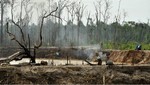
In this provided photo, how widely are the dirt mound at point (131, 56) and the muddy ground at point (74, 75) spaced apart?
6.88 m

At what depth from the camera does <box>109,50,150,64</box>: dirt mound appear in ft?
99.0

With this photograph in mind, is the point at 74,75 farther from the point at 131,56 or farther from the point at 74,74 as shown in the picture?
the point at 131,56

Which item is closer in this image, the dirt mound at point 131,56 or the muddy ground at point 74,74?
the muddy ground at point 74,74

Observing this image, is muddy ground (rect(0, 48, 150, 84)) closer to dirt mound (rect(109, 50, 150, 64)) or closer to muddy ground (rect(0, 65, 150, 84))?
muddy ground (rect(0, 65, 150, 84))

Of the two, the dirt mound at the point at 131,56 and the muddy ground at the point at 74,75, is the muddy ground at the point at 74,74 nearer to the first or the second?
the muddy ground at the point at 74,75

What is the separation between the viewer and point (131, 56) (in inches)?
1271

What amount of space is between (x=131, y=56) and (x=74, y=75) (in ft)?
42.0

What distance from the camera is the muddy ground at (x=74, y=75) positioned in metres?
20.1

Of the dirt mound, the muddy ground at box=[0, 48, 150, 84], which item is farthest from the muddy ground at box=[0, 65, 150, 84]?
the dirt mound

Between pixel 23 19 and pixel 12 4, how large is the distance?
4499 millimetres

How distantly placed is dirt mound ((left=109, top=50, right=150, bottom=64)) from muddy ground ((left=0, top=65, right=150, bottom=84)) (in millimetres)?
6883

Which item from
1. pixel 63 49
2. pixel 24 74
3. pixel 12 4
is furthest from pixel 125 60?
pixel 12 4

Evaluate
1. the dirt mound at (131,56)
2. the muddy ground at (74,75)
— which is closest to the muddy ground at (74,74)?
the muddy ground at (74,75)

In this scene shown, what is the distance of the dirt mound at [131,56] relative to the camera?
30.2m
